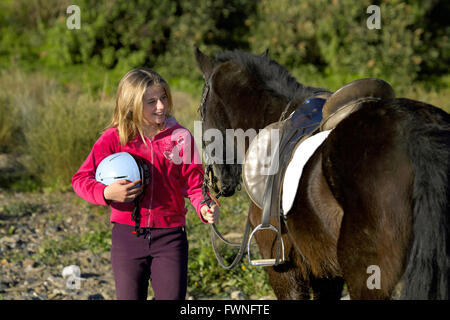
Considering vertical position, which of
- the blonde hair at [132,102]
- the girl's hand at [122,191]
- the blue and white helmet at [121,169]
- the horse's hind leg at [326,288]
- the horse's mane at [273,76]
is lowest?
the horse's hind leg at [326,288]

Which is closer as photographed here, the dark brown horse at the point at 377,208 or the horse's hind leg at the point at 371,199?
the dark brown horse at the point at 377,208

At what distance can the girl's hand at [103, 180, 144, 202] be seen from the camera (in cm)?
224

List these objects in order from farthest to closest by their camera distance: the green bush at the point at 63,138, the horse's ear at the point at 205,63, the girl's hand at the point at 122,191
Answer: the green bush at the point at 63,138, the horse's ear at the point at 205,63, the girl's hand at the point at 122,191

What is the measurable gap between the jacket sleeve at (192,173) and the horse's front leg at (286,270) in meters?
0.39

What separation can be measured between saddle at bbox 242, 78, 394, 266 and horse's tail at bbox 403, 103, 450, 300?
0.48 meters

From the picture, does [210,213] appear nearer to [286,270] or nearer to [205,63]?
[286,270]

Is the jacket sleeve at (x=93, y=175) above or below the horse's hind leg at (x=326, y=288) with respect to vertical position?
above

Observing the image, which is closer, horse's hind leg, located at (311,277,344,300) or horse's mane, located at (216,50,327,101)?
horse's hind leg, located at (311,277,344,300)

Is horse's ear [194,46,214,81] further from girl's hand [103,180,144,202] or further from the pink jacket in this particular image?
Answer: girl's hand [103,180,144,202]

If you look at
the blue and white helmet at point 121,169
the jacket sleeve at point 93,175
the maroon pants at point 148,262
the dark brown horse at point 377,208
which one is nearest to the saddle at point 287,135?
the dark brown horse at point 377,208

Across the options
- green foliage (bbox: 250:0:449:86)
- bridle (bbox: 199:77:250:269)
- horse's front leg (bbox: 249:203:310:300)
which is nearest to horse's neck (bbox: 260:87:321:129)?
bridle (bbox: 199:77:250:269)

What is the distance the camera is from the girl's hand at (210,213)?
245 cm

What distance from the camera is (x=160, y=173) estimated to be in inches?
96.6

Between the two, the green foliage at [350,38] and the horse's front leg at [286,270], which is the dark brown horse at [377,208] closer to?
the horse's front leg at [286,270]
